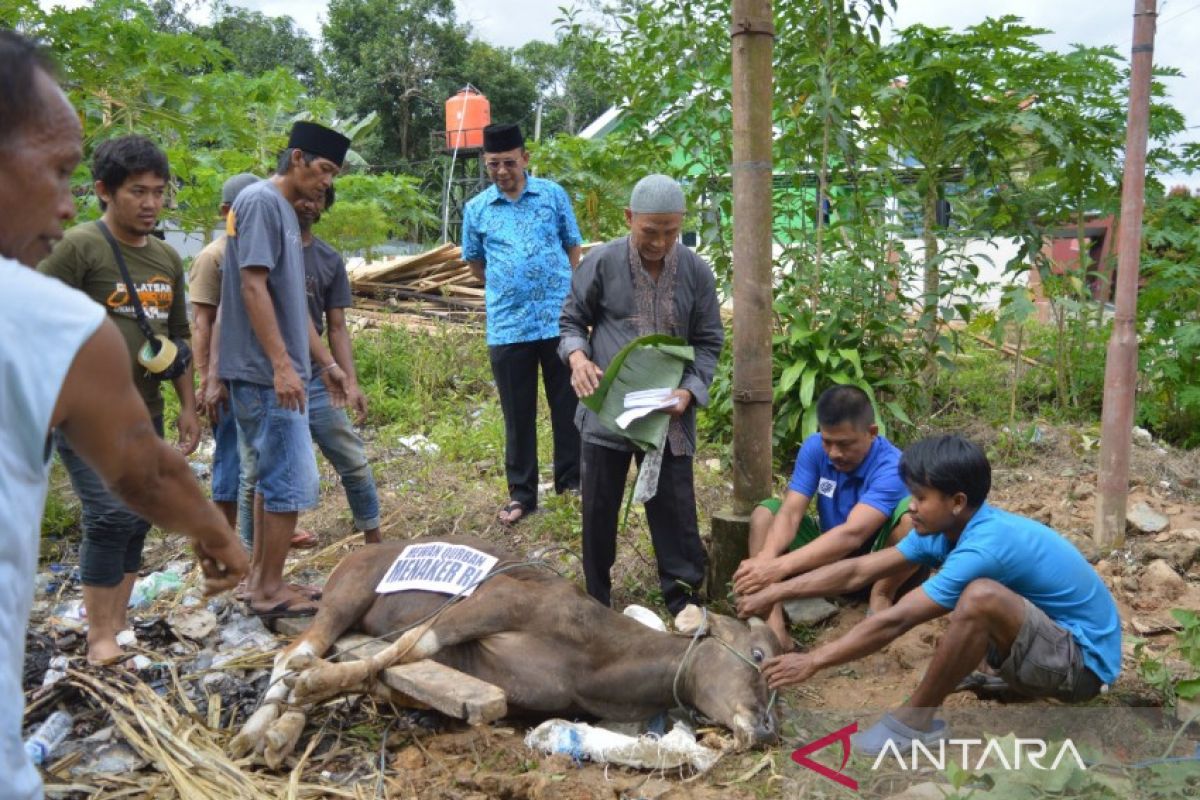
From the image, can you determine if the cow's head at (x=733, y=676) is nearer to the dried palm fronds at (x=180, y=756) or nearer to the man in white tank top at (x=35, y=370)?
the dried palm fronds at (x=180, y=756)

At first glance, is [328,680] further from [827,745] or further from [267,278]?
[827,745]

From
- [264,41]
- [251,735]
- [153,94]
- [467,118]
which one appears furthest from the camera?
[264,41]

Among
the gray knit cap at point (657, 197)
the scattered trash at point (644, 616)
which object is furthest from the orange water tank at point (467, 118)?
the scattered trash at point (644, 616)

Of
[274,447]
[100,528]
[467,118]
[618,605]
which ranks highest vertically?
[467,118]

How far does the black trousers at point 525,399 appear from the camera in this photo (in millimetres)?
6445

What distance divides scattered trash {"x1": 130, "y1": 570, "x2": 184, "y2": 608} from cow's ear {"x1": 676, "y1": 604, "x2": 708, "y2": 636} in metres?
2.84

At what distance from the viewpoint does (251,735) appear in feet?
12.2

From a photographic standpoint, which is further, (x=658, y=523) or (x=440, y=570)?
(x=658, y=523)

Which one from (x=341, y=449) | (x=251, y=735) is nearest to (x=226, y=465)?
(x=341, y=449)

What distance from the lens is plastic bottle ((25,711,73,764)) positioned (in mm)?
3685

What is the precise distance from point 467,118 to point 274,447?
1814 centimetres

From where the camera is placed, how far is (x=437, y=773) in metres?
3.69

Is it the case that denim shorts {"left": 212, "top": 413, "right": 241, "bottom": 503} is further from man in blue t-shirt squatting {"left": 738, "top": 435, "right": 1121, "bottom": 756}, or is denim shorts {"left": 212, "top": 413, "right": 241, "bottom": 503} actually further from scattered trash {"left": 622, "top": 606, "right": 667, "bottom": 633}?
man in blue t-shirt squatting {"left": 738, "top": 435, "right": 1121, "bottom": 756}

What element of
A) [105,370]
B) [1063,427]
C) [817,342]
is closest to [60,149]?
[105,370]
